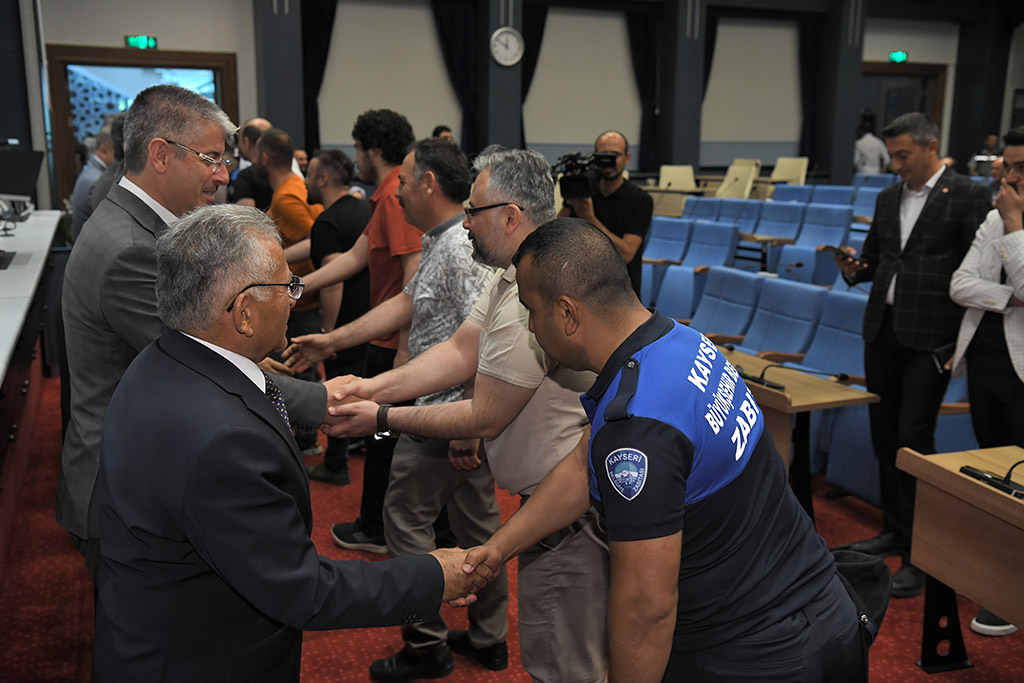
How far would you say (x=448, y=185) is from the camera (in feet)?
8.39

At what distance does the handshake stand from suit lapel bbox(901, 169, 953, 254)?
2173 millimetres

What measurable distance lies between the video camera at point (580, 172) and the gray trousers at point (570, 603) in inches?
71.5

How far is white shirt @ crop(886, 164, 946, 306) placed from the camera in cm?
→ 305

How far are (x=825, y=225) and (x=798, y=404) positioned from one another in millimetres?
4996

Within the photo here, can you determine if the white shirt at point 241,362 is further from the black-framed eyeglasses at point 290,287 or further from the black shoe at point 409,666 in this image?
the black shoe at point 409,666

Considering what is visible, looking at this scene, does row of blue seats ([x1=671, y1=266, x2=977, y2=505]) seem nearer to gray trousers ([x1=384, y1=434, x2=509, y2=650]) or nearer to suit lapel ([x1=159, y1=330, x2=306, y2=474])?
gray trousers ([x1=384, y1=434, x2=509, y2=650])

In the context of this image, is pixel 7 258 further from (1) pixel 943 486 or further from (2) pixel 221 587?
(1) pixel 943 486

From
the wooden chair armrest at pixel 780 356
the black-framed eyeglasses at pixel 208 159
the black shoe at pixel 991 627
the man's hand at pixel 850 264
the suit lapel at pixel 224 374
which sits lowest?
the black shoe at pixel 991 627

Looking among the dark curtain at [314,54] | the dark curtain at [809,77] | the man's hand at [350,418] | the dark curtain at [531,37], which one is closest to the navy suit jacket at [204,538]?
the man's hand at [350,418]

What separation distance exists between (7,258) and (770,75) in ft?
40.6

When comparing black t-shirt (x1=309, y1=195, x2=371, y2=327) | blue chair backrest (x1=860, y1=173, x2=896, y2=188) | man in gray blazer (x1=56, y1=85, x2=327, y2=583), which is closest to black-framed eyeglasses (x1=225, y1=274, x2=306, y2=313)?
man in gray blazer (x1=56, y1=85, x2=327, y2=583)

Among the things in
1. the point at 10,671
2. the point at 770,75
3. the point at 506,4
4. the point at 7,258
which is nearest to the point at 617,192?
the point at 7,258

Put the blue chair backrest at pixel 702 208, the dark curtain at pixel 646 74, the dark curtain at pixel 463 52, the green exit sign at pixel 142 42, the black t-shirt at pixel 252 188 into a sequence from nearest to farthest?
the black t-shirt at pixel 252 188 → the blue chair backrest at pixel 702 208 → the green exit sign at pixel 142 42 → the dark curtain at pixel 463 52 → the dark curtain at pixel 646 74

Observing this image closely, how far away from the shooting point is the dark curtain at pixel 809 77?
13523 millimetres
